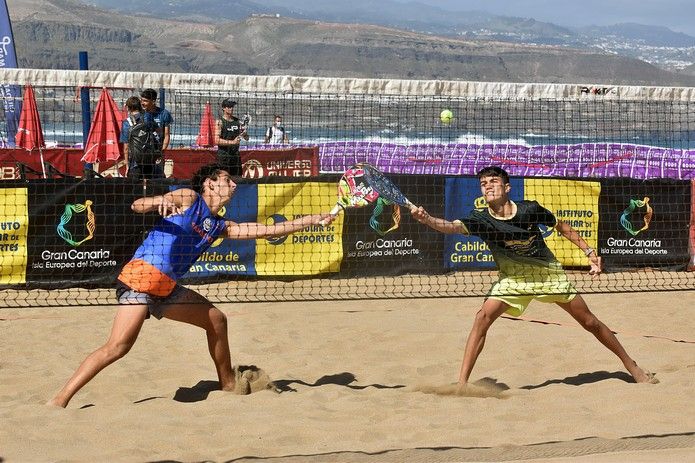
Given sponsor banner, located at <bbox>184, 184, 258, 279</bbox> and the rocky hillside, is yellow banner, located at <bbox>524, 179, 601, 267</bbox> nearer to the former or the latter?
sponsor banner, located at <bbox>184, 184, 258, 279</bbox>

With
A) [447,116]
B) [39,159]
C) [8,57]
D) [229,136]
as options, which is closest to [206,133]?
[39,159]

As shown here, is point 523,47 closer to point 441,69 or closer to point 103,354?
point 441,69

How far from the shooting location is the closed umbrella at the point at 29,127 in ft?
42.3

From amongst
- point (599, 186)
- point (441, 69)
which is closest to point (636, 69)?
point (441, 69)

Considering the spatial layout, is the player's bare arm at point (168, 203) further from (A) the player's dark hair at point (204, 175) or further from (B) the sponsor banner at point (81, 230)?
(B) the sponsor banner at point (81, 230)

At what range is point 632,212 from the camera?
1229 centimetres

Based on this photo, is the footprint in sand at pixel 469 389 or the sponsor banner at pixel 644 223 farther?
the sponsor banner at pixel 644 223

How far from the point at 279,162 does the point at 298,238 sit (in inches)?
158

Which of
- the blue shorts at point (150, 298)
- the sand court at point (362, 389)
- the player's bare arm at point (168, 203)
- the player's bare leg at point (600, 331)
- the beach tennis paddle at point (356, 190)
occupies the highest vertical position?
the beach tennis paddle at point (356, 190)

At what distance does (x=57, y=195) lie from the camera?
35.5ft

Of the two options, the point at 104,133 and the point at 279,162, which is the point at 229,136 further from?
the point at 279,162

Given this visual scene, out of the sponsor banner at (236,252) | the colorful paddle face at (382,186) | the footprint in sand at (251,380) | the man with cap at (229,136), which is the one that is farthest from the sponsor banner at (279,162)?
the colorful paddle face at (382,186)

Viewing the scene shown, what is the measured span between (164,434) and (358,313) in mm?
Answer: 4392

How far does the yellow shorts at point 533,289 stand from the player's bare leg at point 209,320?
1869 mm
